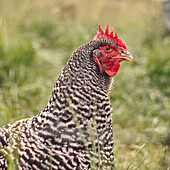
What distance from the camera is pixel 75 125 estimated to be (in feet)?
6.99

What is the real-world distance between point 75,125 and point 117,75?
2.82 m

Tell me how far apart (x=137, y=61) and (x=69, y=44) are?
66.4 inches

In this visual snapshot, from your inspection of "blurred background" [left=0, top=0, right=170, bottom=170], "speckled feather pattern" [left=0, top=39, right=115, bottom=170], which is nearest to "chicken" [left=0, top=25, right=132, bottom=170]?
"speckled feather pattern" [left=0, top=39, right=115, bottom=170]

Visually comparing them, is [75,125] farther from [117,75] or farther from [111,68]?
[117,75]

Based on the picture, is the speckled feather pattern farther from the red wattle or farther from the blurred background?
the blurred background

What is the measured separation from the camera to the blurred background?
11.0ft

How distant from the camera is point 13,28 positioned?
18.4ft

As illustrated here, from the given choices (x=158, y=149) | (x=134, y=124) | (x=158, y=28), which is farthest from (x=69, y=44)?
(x=158, y=149)

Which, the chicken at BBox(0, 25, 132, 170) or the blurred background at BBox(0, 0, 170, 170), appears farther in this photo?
the blurred background at BBox(0, 0, 170, 170)

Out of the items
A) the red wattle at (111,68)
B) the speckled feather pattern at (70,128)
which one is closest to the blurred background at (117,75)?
the speckled feather pattern at (70,128)

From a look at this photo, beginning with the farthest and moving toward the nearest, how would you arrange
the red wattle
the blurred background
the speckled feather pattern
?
the blurred background < the red wattle < the speckled feather pattern

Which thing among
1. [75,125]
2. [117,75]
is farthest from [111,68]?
[117,75]

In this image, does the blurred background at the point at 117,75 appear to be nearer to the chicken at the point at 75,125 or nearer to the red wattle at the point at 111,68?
the chicken at the point at 75,125

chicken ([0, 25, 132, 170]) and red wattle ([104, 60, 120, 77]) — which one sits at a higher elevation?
red wattle ([104, 60, 120, 77])
